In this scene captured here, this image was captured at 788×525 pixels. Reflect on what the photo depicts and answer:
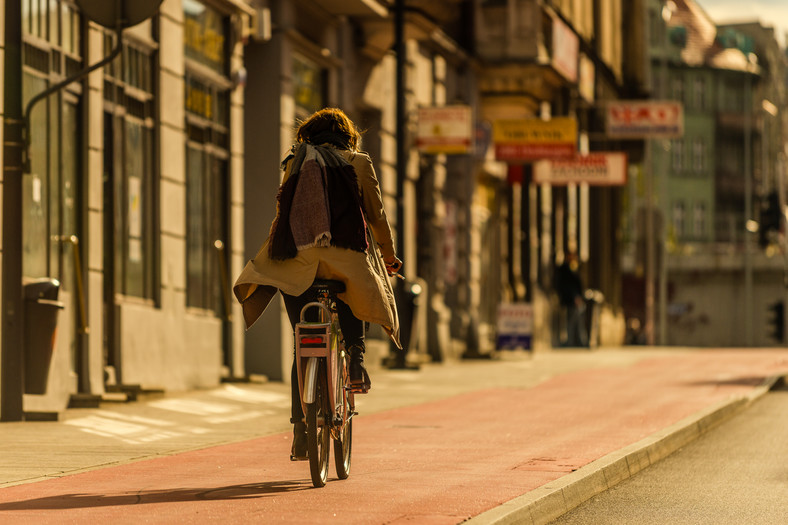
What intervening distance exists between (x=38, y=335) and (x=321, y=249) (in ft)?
18.5

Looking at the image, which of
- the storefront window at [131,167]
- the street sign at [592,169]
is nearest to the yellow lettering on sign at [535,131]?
the street sign at [592,169]

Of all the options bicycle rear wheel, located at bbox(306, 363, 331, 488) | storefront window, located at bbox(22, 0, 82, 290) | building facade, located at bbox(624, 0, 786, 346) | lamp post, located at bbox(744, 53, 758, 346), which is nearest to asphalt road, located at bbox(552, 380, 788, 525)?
bicycle rear wheel, located at bbox(306, 363, 331, 488)

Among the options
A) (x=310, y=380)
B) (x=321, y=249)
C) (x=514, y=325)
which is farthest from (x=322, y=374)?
(x=514, y=325)

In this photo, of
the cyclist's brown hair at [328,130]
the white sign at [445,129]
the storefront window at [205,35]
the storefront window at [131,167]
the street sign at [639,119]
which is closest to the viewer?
the cyclist's brown hair at [328,130]

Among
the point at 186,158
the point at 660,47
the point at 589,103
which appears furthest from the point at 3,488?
the point at 660,47

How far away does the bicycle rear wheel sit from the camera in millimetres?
8547

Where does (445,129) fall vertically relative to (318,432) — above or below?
above

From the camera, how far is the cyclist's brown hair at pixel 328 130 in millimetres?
9102

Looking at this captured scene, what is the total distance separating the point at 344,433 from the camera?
929 centimetres

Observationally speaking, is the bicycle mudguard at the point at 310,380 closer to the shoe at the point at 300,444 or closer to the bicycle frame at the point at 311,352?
the bicycle frame at the point at 311,352

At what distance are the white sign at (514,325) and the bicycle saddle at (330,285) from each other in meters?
19.3

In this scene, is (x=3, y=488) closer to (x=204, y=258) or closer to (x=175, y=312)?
(x=175, y=312)

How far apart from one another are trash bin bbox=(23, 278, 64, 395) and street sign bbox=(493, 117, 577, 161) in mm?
17253

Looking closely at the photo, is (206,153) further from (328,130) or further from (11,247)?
(328,130)
